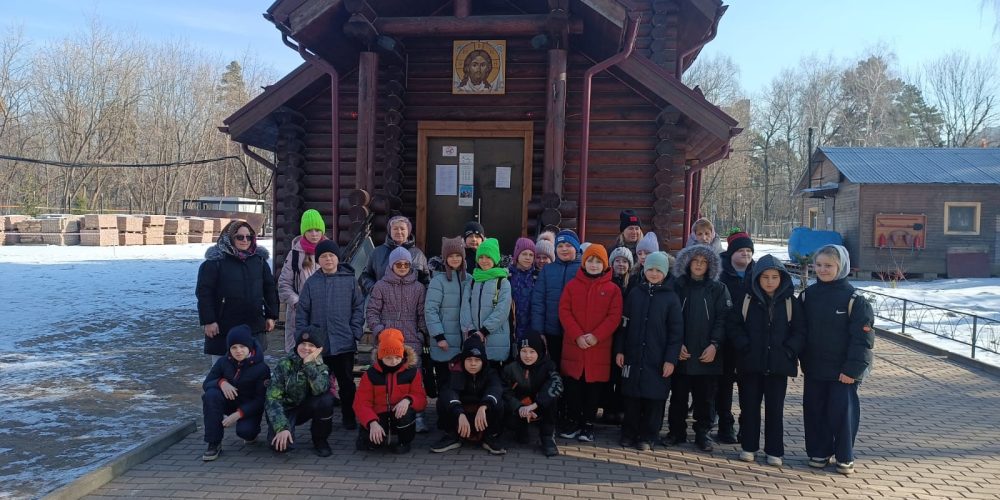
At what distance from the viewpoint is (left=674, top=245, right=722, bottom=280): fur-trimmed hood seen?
197 inches

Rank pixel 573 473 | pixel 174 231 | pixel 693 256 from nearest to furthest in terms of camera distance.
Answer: pixel 573 473 → pixel 693 256 → pixel 174 231

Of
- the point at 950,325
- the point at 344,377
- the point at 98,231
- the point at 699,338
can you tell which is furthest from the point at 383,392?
the point at 98,231

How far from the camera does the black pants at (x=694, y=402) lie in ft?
16.6

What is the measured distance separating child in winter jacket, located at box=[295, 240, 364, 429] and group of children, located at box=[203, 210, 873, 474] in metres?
0.01

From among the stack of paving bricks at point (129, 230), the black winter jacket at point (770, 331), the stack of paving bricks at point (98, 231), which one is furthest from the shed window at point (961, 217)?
the stack of paving bricks at point (98, 231)

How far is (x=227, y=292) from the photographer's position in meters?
5.44

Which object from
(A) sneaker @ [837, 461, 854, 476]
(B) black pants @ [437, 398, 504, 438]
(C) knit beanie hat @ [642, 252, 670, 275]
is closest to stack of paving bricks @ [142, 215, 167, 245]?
(B) black pants @ [437, 398, 504, 438]

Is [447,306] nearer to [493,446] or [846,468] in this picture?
[493,446]

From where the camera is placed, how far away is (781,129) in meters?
54.0

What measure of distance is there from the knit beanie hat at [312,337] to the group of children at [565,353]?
0.02 m

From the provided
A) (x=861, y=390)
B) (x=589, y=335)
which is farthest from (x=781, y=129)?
(x=589, y=335)

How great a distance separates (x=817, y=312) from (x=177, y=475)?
4596mm

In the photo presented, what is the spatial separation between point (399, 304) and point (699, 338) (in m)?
2.45

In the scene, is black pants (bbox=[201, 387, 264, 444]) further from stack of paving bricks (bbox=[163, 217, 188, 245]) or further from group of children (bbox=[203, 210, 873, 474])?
stack of paving bricks (bbox=[163, 217, 188, 245])
